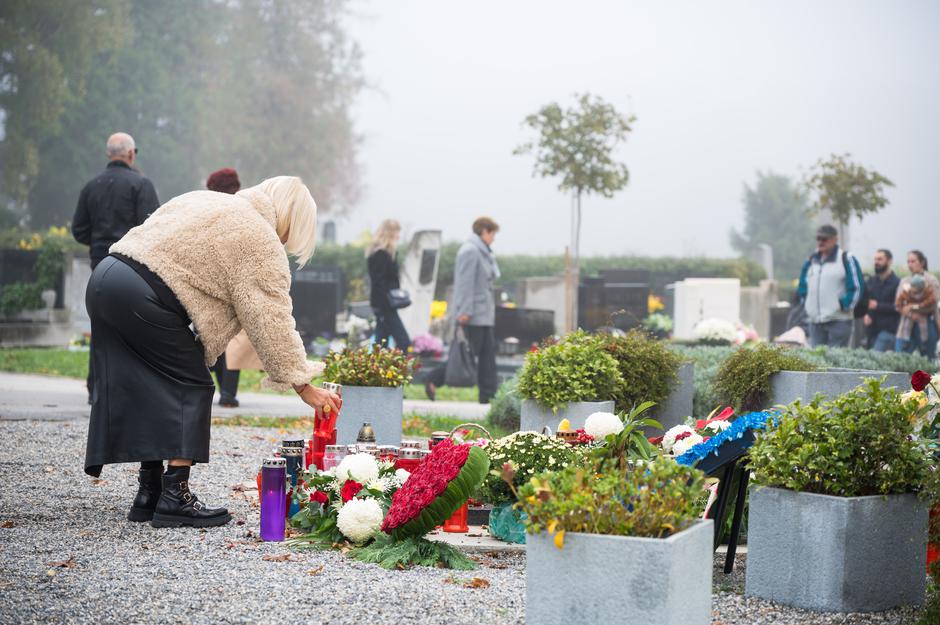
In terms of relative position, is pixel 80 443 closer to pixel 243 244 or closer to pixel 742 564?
pixel 243 244

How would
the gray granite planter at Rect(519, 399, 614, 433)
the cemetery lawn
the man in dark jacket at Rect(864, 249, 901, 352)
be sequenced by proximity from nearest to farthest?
the gray granite planter at Rect(519, 399, 614, 433) → the cemetery lawn → the man in dark jacket at Rect(864, 249, 901, 352)

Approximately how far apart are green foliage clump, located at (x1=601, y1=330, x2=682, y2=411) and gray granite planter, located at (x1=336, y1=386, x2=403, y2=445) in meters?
1.44

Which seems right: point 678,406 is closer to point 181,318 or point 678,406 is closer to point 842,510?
point 842,510

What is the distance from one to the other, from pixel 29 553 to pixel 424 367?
1090cm

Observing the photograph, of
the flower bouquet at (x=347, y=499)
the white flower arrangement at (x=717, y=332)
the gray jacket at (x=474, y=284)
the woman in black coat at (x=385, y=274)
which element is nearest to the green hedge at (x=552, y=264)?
the white flower arrangement at (x=717, y=332)

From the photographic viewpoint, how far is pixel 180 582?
12.9 feet

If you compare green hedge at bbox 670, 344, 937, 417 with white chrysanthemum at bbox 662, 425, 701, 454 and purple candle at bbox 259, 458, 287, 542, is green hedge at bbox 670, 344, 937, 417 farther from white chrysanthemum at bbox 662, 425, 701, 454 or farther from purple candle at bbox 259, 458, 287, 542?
purple candle at bbox 259, 458, 287, 542

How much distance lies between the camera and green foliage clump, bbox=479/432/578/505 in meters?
4.74

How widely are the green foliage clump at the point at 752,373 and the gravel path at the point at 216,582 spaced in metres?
2.63

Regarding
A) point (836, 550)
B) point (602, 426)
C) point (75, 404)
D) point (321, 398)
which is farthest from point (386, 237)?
point (836, 550)

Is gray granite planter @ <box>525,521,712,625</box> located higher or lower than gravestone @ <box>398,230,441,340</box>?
lower

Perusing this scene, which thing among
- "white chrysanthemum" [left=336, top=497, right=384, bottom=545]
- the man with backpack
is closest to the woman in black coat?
the man with backpack

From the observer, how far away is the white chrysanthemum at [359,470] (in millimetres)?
4930

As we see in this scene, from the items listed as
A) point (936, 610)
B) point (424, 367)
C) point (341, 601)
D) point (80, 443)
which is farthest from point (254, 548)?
point (424, 367)
